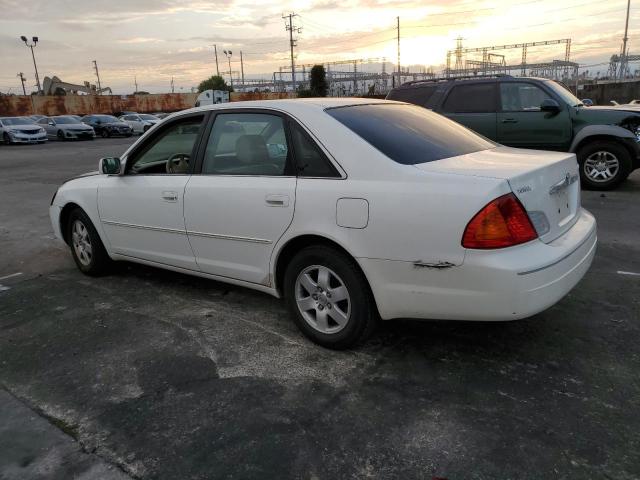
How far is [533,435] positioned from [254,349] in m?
1.78

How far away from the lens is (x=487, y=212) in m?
2.72

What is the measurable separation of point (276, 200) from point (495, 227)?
1.40m

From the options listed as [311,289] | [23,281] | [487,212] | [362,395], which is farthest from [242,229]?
[23,281]

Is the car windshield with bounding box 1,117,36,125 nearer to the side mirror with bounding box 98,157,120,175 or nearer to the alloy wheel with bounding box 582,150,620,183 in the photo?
the side mirror with bounding box 98,157,120,175

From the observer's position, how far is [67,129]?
97.4ft

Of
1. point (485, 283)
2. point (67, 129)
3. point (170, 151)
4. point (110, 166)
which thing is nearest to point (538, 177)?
point (485, 283)

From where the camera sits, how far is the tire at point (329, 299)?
3170mm

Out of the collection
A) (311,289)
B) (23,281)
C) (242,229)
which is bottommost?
(23,281)

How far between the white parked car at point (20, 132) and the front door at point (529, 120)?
1025 inches

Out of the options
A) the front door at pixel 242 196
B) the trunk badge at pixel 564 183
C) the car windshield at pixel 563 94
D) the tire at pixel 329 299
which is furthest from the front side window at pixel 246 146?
the car windshield at pixel 563 94

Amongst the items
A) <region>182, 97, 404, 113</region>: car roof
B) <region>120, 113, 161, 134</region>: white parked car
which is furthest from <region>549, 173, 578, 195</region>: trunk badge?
<region>120, 113, 161, 134</region>: white parked car

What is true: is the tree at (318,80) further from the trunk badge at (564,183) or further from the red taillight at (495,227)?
the red taillight at (495,227)

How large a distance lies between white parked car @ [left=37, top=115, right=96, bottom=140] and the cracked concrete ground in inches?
1120

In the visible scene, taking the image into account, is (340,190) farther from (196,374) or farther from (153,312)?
(153,312)
